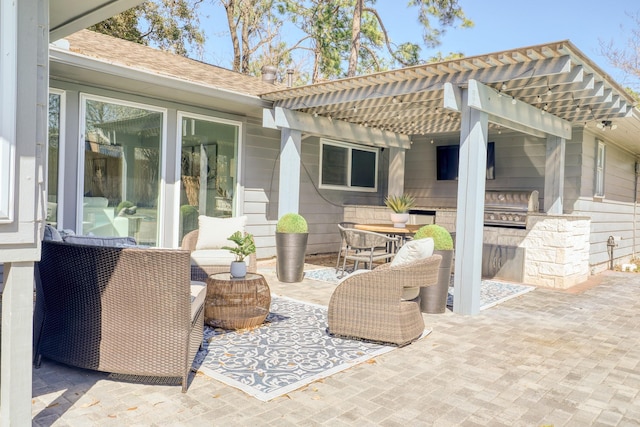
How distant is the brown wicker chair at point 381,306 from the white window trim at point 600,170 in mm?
6111

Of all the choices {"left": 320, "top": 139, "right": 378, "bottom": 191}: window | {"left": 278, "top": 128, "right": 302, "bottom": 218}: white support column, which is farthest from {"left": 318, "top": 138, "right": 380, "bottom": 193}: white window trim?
{"left": 278, "top": 128, "right": 302, "bottom": 218}: white support column

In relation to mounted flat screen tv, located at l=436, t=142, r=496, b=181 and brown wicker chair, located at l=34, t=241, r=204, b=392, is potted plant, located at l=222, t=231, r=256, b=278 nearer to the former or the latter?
brown wicker chair, located at l=34, t=241, r=204, b=392

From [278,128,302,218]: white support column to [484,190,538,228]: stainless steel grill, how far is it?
354cm

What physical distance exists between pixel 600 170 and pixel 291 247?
6163mm

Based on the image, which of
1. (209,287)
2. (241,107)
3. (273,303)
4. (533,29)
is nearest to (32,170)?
(209,287)

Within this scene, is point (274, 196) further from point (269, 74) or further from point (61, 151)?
point (61, 151)

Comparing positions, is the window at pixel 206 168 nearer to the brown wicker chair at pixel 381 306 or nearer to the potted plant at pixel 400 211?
the potted plant at pixel 400 211

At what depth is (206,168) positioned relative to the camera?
7.09 metres

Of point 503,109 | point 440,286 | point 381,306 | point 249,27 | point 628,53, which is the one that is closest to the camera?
point 381,306

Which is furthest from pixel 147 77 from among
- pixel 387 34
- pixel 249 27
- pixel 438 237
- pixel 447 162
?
pixel 249 27

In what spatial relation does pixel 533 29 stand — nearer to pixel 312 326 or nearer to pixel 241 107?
pixel 241 107

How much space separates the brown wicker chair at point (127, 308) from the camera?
2.70 meters

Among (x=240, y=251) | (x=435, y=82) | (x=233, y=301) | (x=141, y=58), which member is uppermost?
(x=141, y=58)

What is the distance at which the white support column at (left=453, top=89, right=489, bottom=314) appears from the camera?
4.85m
